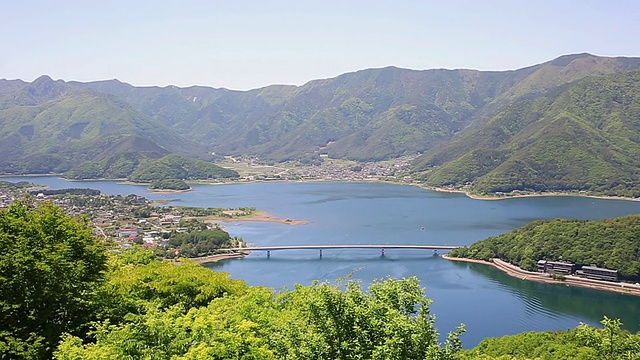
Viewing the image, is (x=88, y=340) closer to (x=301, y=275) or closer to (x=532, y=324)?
(x=532, y=324)

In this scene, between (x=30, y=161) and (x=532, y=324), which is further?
(x=30, y=161)

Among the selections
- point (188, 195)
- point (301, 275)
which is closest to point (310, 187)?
point (188, 195)

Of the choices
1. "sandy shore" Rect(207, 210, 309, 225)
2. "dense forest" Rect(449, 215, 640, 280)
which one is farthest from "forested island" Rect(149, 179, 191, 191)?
"dense forest" Rect(449, 215, 640, 280)

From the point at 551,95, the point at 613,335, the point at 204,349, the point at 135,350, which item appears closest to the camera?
the point at 204,349

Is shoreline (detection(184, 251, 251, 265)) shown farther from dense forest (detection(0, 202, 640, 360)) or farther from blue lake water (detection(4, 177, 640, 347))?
dense forest (detection(0, 202, 640, 360))

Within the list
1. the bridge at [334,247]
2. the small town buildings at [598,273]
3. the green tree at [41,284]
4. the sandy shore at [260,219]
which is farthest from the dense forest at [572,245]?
the green tree at [41,284]

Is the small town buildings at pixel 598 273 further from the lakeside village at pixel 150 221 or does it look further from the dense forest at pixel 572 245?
the lakeside village at pixel 150 221
